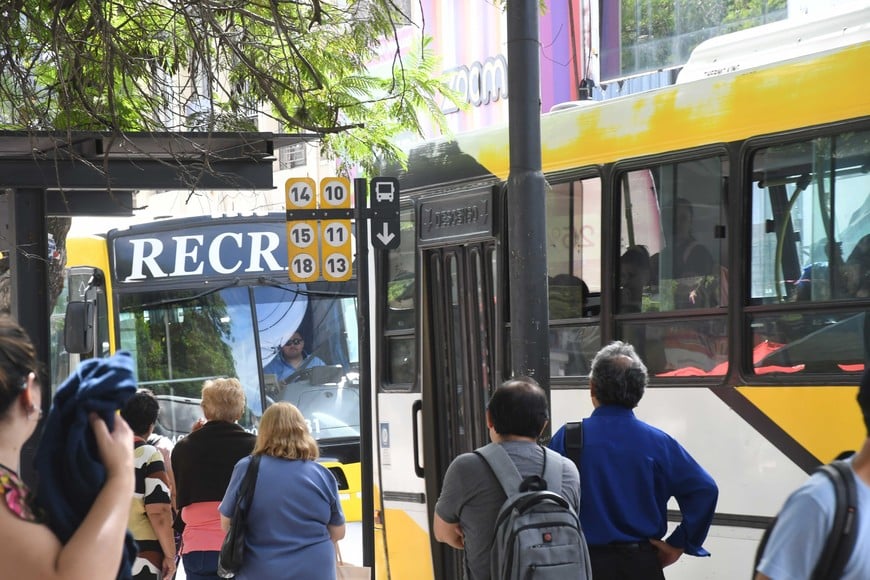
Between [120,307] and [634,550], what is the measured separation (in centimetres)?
1063

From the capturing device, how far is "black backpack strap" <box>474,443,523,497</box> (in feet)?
15.9

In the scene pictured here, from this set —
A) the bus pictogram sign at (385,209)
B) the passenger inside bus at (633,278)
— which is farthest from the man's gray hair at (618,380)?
the bus pictogram sign at (385,209)

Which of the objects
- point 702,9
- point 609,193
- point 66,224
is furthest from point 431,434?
point 702,9

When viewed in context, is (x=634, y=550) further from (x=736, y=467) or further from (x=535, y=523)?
(x=736, y=467)

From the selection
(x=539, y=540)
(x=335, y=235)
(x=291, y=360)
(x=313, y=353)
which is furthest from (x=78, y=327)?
(x=539, y=540)

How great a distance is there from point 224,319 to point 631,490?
1007 cm

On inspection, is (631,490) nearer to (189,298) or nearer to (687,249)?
(687,249)

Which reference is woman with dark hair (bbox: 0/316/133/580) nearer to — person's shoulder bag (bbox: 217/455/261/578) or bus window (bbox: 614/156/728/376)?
person's shoulder bag (bbox: 217/455/261/578)

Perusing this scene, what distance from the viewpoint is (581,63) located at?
19.2 m

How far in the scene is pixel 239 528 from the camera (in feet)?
20.6

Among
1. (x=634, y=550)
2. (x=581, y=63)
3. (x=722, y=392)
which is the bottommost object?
(x=634, y=550)

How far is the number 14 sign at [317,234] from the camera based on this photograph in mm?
9578

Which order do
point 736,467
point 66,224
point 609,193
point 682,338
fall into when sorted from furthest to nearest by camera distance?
point 66,224 → point 609,193 → point 682,338 → point 736,467

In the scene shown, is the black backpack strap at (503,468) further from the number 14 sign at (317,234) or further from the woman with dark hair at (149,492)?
the number 14 sign at (317,234)
